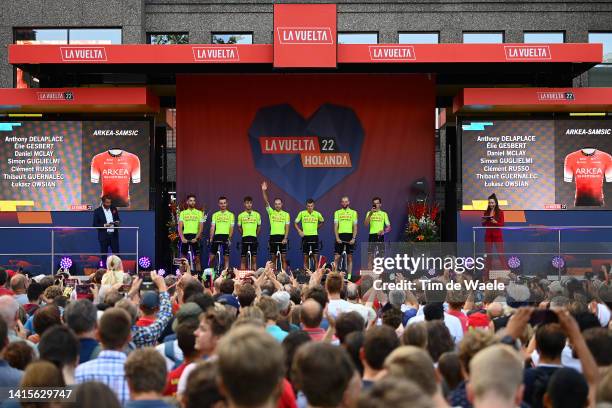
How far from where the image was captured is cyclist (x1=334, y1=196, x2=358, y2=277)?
23.0m

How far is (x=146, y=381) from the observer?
16.2ft

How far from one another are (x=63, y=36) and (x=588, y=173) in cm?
1841

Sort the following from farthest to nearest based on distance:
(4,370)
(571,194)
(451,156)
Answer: (451,156)
(571,194)
(4,370)

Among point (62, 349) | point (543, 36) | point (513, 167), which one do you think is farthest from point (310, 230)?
point (62, 349)

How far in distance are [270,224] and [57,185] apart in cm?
557

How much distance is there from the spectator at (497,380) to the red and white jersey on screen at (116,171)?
19.7 m

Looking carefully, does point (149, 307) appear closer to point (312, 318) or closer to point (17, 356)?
point (312, 318)

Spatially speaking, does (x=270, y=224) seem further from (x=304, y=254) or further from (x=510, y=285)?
(x=510, y=285)

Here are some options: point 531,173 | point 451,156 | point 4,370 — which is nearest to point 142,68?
point 451,156

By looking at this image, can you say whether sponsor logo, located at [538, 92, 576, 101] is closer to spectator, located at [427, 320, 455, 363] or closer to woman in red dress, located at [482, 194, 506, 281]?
woman in red dress, located at [482, 194, 506, 281]

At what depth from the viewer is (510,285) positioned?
35.1 feet

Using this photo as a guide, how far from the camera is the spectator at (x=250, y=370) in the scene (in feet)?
11.9

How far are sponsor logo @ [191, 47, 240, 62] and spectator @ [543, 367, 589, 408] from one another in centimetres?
1815

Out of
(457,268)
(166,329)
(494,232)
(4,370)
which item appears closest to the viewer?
(4,370)
